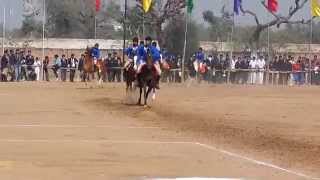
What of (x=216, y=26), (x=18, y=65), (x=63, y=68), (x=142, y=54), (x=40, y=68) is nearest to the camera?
(x=142, y=54)

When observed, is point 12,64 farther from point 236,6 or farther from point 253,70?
point 253,70

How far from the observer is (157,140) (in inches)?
680

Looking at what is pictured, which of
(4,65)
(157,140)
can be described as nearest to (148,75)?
(157,140)

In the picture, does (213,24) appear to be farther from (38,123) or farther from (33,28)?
(38,123)

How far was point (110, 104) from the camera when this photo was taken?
1125 inches

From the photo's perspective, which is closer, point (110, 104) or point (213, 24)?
point (110, 104)

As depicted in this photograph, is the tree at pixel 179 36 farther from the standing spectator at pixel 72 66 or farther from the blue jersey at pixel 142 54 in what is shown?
the blue jersey at pixel 142 54

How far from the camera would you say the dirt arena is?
41.2ft

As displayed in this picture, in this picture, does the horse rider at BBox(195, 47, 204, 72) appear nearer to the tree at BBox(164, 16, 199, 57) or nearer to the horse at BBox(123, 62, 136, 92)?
the tree at BBox(164, 16, 199, 57)

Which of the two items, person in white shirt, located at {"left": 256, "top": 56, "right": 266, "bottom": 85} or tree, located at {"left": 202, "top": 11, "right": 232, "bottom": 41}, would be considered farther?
tree, located at {"left": 202, "top": 11, "right": 232, "bottom": 41}

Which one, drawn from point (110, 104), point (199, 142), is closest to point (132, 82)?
point (110, 104)

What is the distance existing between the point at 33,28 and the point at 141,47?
2226 inches

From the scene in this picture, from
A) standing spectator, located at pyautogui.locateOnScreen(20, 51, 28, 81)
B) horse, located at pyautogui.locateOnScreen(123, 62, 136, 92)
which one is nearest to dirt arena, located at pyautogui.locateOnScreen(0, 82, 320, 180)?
horse, located at pyautogui.locateOnScreen(123, 62, 136, 92)

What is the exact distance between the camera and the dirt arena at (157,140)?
1257cm
